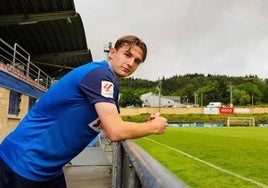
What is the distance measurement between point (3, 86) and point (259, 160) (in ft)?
25.2

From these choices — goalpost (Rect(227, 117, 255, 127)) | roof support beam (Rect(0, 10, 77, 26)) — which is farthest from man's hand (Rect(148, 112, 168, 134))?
goalpost (Rect(227, 117, 255, 127))

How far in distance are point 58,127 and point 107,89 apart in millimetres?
390

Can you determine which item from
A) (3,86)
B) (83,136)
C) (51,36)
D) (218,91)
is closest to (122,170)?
(83,136)

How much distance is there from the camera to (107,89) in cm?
209

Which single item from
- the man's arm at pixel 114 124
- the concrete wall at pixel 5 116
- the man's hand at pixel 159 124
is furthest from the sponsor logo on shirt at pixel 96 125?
the concrete wall at pixel 5 116

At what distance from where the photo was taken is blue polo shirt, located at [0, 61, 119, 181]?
218 cm

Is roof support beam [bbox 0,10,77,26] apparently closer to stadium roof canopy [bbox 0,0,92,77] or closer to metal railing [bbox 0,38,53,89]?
stadium roof canopy [bbox 0,0,92,77]

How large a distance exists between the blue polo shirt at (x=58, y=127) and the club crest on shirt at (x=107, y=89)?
2 cm

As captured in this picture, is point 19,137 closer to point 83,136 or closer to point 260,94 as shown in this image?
point 83,136

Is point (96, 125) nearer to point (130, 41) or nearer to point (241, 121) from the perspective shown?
point (130, 41)

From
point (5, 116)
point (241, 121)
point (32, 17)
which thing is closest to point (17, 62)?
point (32, 17)

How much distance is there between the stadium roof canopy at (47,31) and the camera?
1438 cm

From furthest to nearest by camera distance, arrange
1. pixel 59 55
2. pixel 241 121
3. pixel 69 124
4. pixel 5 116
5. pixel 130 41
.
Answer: pixel 241 121 → pixel 59 55 → pixel 5 116 → pixel 130 41 → pixel 69 124

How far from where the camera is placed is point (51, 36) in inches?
714
